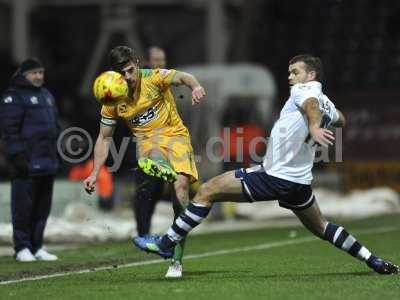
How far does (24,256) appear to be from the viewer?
12.7m

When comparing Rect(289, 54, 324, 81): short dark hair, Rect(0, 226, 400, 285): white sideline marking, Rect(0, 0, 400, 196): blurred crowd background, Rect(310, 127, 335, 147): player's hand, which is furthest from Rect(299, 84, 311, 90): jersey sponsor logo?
Rect(0, 0, 400, 196): blurred crowd background

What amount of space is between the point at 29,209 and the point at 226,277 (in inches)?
134

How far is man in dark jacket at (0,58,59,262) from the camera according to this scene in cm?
1276

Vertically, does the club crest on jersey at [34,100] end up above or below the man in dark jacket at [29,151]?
above

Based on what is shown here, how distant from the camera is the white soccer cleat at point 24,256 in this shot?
12.6 metres

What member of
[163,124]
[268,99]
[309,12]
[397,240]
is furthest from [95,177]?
[309,12]

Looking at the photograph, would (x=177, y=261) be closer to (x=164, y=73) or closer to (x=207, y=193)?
(x=207, y=193)

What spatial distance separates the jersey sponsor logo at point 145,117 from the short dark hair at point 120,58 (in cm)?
53

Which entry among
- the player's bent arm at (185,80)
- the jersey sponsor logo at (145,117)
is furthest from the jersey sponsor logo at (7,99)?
the player's bent arm at (185,80)

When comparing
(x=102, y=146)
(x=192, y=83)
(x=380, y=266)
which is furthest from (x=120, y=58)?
(x=380, y=266)

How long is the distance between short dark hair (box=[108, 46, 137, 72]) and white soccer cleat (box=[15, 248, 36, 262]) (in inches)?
133

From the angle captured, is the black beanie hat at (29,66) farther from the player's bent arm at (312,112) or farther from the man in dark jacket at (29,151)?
the player's bent arm at (312,112)

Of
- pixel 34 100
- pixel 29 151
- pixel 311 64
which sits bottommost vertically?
pixel 29 151

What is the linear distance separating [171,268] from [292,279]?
1051mm
